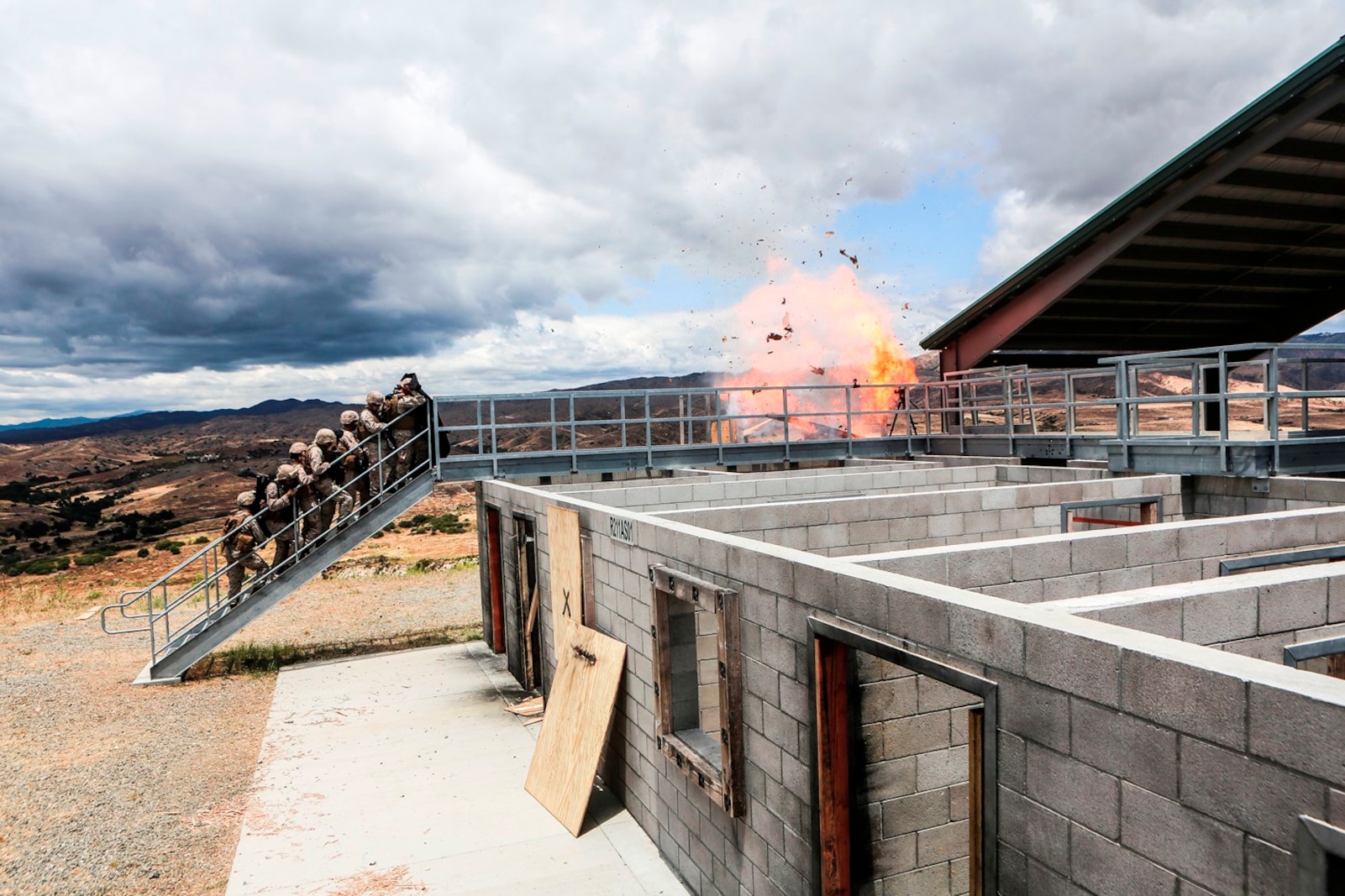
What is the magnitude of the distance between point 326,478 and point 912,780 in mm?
12008

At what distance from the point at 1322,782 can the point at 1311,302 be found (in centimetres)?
2041

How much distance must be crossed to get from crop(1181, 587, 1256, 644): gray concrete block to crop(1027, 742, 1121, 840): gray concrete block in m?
1.40

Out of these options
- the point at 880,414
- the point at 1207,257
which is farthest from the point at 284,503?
the point at 1207,257

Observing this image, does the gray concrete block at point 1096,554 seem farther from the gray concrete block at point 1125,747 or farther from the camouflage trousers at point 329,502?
the camouflage trousers at point 329,502

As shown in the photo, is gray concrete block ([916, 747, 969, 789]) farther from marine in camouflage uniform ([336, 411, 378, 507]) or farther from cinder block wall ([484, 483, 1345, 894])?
marine in camouflage uniform ([336, 411, 378, 507])

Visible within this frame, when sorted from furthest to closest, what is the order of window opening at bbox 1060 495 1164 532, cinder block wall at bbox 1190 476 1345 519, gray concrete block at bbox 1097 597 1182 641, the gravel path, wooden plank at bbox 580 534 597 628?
window opening at bbox 1060 495 1164 532, wooden plank at bbox 580 534 597 628, cinder block wall at bbox 1190 476 1345 519, the gravel path, gray concrete block at bbox 1097 597 1182 641

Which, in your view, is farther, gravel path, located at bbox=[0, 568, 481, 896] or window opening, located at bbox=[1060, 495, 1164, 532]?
window opening, located at bbox=[1060, 495, 1164, 532]

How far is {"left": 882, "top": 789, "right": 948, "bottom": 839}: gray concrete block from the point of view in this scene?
17.4 feet

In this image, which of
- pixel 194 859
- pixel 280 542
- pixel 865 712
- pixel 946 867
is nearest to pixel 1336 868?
pixel 865 712

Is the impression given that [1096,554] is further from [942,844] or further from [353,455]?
[353,455]

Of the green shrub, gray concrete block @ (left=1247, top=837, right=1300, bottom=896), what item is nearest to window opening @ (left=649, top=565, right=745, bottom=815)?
gray concrete block @ (left=1247, top=837, right=1300, bottom=896)

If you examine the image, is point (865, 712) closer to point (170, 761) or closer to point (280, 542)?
point (170, 761)

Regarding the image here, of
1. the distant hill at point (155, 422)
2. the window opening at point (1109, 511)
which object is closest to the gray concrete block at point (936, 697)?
the window opening at point (1109, 511)

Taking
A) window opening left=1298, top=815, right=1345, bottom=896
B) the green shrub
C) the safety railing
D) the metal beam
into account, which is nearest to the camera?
window opening left=1298, top=815, right=1345, bottom=896
